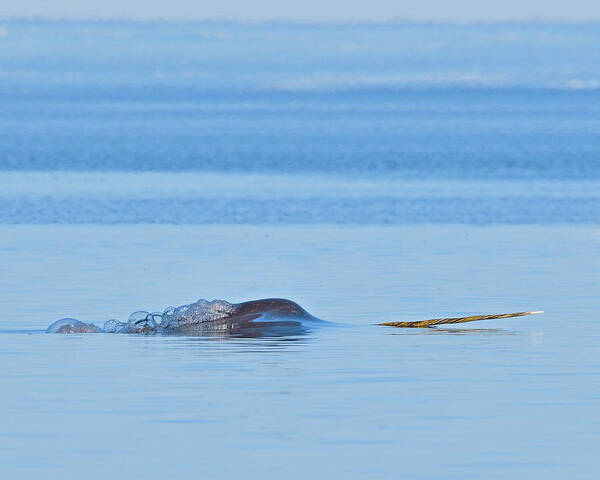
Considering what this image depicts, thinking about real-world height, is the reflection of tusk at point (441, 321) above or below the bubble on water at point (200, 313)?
below

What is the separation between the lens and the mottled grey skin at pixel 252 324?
76.4ft

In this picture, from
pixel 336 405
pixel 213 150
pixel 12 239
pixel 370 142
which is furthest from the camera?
pixel 370 142

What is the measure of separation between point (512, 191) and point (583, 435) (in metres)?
42.8

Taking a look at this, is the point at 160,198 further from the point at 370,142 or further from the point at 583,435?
the point at 370,142

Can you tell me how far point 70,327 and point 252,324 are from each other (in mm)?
2126

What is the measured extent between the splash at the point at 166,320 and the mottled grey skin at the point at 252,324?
0.05ft

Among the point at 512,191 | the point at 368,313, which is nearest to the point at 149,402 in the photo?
the point at 368,313

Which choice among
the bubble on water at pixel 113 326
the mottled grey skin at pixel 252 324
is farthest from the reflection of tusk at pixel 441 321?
the bubble on water at pixel 113 326

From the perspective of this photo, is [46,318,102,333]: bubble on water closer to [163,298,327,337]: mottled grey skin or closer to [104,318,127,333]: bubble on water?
[104,318,127,333]: bubble on water

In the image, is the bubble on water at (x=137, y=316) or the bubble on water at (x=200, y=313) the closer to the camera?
the bubble on water at (x=137, y=316)

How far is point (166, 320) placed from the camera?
78.4ft

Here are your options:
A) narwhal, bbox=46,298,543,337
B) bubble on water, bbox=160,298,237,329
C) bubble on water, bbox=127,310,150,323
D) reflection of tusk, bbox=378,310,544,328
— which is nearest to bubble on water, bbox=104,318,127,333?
narwhal, bbox=46,298,543,337

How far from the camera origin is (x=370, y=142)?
125062mm

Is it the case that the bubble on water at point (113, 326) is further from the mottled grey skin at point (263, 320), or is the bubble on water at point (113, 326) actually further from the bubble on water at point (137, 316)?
the mottled grey skin at point (263, 320)
